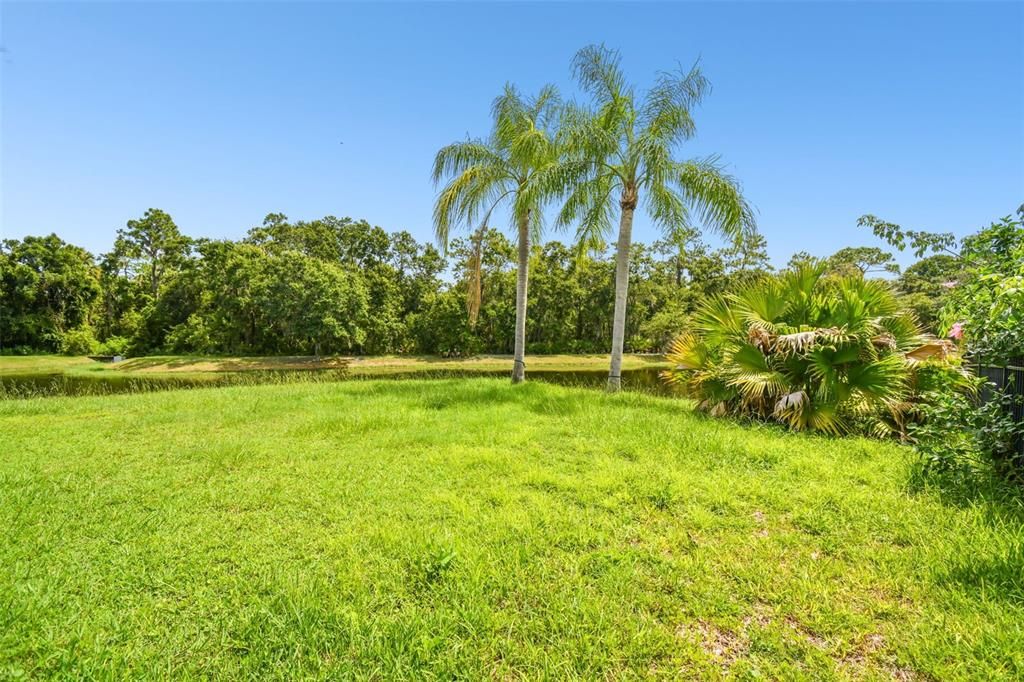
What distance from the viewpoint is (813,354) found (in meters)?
5.40

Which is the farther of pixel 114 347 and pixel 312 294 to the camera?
pixel 114 347

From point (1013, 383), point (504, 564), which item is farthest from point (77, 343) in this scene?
point (1013, 383)

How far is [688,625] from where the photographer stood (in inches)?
81.6

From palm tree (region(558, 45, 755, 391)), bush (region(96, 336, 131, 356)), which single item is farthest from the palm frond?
bush (region(96, 336, 131, 356))

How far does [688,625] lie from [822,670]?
527mm

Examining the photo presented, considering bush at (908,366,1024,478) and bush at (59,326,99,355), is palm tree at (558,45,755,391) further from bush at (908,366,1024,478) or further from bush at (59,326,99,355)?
bush at (59,326,99,355)

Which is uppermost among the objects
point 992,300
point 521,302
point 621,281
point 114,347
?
point 621,281

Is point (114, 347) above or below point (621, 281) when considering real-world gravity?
below

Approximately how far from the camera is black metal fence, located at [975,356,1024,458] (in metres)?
3.29

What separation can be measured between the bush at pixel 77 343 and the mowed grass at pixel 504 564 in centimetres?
3290

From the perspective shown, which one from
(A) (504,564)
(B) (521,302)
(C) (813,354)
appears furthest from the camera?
(B) (521,302)

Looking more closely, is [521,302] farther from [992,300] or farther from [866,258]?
[866,258]

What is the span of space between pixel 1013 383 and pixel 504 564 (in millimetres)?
4187

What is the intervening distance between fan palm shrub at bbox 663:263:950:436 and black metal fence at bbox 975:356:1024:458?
1.59 m
